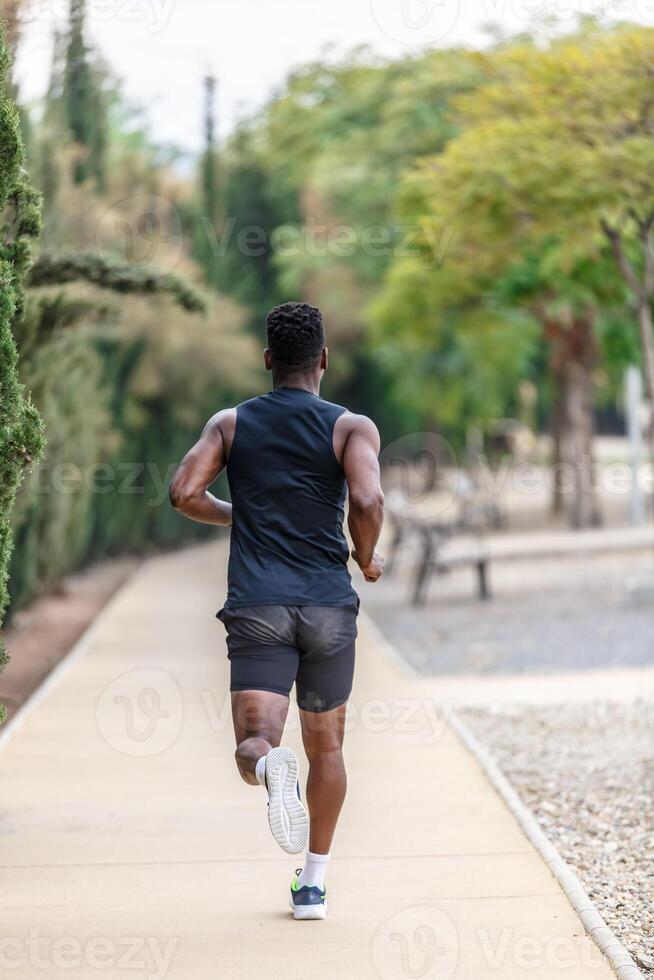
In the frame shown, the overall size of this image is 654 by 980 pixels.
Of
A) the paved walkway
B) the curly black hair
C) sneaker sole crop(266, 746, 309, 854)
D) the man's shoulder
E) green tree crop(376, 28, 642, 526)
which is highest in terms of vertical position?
green tree crop(376, 28, 642, 526)

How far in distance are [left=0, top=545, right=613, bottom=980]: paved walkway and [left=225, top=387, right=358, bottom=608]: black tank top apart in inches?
45.0

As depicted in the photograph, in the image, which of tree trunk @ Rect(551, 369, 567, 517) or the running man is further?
tree trunk @ Rect(551, 369, 567, 517)

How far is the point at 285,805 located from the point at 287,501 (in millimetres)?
992

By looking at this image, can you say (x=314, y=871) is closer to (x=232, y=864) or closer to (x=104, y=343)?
(x=232, y=864)

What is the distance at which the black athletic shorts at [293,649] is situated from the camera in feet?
16.0

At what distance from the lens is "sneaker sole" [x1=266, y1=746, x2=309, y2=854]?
4.52m

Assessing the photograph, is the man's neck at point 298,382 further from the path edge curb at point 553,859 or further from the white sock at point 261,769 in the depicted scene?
the path edge curb at point 553,859

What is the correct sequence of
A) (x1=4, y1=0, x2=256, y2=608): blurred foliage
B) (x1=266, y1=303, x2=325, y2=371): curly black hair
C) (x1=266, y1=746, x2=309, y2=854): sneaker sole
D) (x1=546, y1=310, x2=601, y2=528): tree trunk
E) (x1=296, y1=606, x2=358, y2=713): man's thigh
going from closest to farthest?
(x1=266, y1=746, x2=309, y2=854): sneaker sole, (x1=296, y1=606, x2=358, y2=713): man's thigh, (x1=266, y1=303, x2=325, y2=371): curly black hair, (x1=4, y1=0, x2=256, y2=608): blurred foliage, (x1=546, y1=310, x2=601, y2=528): tree trunk

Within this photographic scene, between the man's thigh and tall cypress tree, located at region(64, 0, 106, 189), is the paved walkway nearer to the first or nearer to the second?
the man's thigh

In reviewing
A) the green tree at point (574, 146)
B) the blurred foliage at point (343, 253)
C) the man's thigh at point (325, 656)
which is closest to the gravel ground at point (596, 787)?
the man's thigh at point (325, 656)

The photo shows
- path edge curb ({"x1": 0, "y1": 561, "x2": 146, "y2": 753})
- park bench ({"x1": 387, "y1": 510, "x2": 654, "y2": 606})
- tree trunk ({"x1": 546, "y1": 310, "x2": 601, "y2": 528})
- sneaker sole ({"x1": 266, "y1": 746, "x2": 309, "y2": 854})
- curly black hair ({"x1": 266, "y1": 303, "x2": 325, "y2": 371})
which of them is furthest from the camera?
tree trunk ({"x1": 546, "y1": 310, "x2": 601, "y2": 528})

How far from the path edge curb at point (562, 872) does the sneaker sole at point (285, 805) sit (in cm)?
107

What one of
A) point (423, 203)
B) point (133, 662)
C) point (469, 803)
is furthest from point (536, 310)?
point (469, 803)

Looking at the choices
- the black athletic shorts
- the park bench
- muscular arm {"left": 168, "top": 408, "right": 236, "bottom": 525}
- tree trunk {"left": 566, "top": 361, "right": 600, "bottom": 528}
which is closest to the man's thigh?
the black athletic shorts
